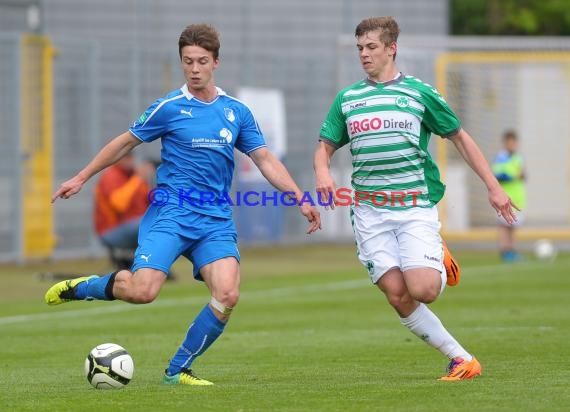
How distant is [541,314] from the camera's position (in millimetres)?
14500

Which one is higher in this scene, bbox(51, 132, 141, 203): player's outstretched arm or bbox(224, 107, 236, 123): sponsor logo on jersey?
bbox(224, 107, 236, 123): sponsor logo on jersey

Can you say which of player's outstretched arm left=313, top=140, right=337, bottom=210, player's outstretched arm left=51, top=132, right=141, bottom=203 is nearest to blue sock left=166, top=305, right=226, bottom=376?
player's outstretched arm left=313, top=140, right=337, bottom=210

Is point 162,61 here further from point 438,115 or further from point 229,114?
point 438,115

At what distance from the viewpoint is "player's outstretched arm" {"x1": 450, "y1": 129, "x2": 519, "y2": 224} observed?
9.09m

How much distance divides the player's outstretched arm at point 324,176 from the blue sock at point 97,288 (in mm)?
1479

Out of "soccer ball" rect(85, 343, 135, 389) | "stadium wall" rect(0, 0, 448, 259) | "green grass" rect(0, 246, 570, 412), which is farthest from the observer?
"stadium wall" rect(0, 0, 448, 259)

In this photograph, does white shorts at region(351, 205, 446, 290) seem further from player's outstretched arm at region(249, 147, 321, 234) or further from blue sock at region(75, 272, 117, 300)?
blue sock at region(75, 272, 117, 300)

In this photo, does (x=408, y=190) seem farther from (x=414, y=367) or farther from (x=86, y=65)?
(x=86, y=65)

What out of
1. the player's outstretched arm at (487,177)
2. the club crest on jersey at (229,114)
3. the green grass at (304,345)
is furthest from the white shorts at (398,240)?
the club crest on jersey at (229,114)

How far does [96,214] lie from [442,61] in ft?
32.1

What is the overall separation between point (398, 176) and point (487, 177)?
598 mm

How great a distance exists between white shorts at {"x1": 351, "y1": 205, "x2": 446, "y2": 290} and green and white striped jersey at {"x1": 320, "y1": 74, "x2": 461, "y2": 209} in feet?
0.25

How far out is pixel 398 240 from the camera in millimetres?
9273

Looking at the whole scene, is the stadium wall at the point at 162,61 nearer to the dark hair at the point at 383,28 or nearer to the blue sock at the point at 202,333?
the blue sock at the point at 202,333
